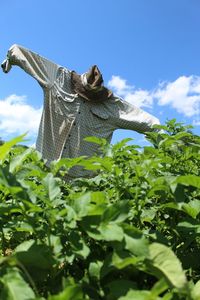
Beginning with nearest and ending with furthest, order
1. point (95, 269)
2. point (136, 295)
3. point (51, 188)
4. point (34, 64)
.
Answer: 1. point (136, 295)
2. point (95, 269)
3. point (51, 188)
4. point (34, 64)

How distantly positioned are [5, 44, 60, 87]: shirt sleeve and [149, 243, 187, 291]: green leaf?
4.39 metres

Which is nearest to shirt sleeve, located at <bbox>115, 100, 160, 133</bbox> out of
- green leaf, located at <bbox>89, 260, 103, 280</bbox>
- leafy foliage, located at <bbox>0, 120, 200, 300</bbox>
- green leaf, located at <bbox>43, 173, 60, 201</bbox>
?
leafy foliage, located at <bbox>0, 120, 200, 300</bbox>

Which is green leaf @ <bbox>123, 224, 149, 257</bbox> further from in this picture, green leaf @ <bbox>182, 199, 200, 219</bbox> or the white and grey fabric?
the white and grey fabric

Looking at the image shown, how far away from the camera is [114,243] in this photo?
107cm

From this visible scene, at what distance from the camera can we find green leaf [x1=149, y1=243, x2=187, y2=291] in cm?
101

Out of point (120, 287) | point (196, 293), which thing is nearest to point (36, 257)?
point (120, 287)

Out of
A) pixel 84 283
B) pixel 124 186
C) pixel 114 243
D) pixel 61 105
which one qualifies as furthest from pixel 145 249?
pixel 61 105

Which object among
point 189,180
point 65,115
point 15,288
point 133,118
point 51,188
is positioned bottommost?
point 15,288

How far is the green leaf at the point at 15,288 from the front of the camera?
3.04ft

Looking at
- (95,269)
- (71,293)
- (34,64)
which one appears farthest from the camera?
(34,64)

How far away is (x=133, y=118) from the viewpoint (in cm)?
Result: 537

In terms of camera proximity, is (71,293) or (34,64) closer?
(71,293)

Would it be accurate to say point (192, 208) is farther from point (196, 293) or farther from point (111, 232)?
point (111, 232)

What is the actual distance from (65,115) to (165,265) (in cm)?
442
